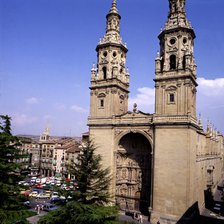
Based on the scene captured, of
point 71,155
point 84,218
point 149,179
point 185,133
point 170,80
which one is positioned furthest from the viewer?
point 71,155

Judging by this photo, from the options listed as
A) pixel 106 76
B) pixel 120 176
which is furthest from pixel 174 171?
pixel 106 76

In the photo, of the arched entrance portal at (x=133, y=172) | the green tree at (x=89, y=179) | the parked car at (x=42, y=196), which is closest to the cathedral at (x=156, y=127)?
the arched entrance portal at (x=133, y=172)

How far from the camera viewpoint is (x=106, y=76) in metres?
40.2

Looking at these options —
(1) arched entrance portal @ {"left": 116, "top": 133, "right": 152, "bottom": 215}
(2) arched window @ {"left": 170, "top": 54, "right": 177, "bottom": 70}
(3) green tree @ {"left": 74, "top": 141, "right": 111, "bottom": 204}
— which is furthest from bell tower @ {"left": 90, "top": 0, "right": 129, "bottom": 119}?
(3) green tree @ {"left": 74, "top": 141, "right": 111, "bottom": 204}

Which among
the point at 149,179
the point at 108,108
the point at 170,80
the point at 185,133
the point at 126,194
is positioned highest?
the point at 170,80

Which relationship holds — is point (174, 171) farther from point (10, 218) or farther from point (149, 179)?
point (10, 218)

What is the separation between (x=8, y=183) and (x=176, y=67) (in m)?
25.6

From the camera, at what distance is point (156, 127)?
34.2 metres

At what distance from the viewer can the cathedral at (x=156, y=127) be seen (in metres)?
32.1

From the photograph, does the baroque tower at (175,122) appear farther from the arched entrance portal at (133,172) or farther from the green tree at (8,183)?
the green tree at (8,183)

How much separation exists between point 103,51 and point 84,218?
30.1 metres

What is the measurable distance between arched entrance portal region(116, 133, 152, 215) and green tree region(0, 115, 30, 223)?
68.7 ft

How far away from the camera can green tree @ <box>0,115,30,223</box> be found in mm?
18031

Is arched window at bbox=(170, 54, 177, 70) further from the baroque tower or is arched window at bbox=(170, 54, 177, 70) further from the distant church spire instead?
the distant church spire
